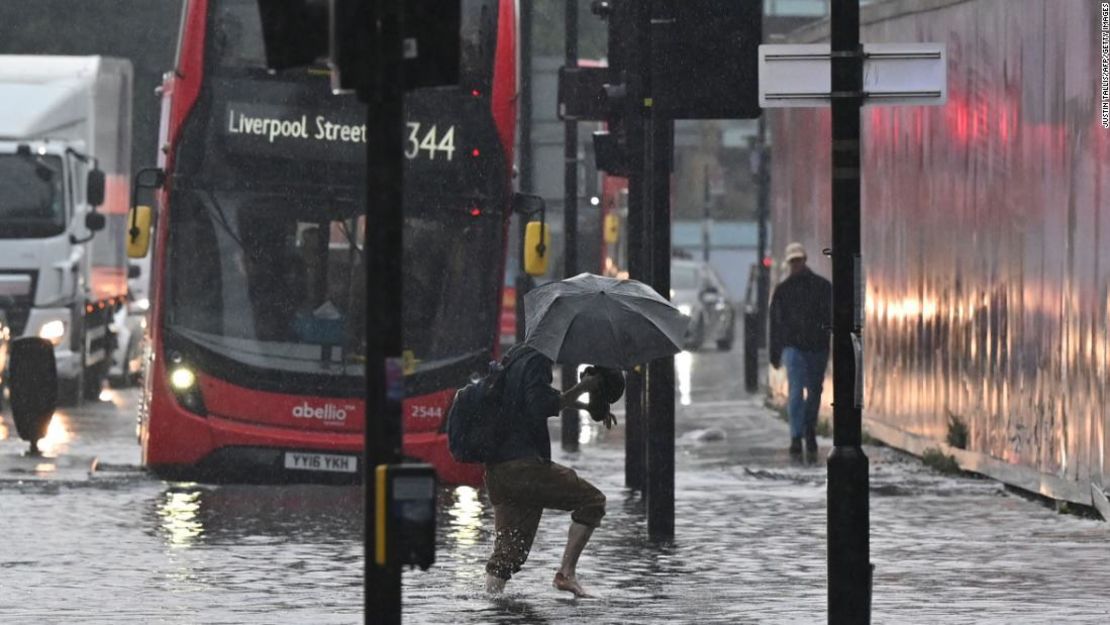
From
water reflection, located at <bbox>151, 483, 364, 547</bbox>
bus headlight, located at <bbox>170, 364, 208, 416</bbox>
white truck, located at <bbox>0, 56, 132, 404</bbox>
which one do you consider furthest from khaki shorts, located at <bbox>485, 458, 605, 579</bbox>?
white truck, located at <bbox>0, 56, 132, 404</bbox>

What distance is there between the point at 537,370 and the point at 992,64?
8547 mm

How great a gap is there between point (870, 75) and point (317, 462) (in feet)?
29.5

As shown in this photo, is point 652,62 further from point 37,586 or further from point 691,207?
point 691,207

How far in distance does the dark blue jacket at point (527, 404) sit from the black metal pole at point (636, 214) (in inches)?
113

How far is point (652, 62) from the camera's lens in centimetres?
1563

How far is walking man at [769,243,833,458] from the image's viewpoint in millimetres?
23312

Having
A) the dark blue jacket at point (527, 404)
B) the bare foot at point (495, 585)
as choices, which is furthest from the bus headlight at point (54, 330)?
the dark blue jacket at point (527, 404)

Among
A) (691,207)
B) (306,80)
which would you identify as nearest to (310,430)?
(306,80)

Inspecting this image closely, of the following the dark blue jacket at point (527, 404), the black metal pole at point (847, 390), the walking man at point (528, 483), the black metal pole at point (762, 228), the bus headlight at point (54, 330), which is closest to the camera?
the black metal pole at point (847, 390)

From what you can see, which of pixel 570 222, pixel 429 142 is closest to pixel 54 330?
pixel 570 222

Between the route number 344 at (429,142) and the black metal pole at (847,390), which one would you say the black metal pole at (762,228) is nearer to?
the route number 344 at (429,142)

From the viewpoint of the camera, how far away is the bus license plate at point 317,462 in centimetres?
1939

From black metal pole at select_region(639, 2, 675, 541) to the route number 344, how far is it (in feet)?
12.5

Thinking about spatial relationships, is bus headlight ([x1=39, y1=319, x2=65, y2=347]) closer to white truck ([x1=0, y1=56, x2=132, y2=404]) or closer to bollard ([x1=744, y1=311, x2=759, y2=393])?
white truck ([x1=0, y1=56, x2=132, y2=404])
